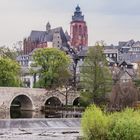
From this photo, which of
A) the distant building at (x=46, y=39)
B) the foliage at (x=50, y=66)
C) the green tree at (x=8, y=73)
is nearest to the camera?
the green tree at (x=8, y=73)

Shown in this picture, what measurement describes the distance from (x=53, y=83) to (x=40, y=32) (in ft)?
273

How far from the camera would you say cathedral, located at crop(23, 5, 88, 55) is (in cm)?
16775

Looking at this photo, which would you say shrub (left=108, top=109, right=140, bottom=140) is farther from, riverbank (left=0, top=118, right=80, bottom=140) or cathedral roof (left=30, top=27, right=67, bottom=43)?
cathedral roof (left=30, top=27, right=67, bottom=43)

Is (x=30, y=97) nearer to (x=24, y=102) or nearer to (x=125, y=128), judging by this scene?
(x=24, y=102)

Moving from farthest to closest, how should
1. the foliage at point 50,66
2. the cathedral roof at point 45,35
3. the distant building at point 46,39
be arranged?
the cathedral roof at point 45,35, the distant building at point 46,39, the foliage at point 50,66

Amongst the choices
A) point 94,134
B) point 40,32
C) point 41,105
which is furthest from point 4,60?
point 40,32

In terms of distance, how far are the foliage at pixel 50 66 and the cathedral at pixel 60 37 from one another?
65.2 m

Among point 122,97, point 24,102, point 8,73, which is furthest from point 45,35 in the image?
point 122,97

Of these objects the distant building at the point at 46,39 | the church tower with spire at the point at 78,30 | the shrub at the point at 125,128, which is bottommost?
the shrub at the point at 125,128

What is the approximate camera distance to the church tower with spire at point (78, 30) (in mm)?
189413

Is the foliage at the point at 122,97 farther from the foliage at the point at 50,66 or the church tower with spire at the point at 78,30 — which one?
the church tower with spire at the point at 78,30

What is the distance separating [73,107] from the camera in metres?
85.1

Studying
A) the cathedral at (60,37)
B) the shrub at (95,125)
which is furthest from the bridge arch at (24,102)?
the cathedral at (60,37)

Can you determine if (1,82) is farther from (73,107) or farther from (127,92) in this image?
(127,92)
